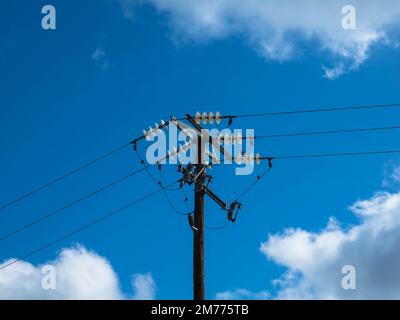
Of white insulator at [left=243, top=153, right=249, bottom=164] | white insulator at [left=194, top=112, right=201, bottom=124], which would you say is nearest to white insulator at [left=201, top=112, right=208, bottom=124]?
white insulator at [left=194, top=112, right=201, bottom=124]

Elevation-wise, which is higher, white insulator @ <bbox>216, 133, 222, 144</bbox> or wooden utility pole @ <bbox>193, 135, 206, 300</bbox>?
white insulator @ <bbox>216, 133, 222, 144</bbox>

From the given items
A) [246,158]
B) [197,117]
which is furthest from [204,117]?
[246,158]

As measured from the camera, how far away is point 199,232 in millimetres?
17672

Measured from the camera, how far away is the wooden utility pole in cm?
1694

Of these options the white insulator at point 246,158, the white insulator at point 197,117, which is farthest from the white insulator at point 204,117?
the white insulator at point 246,158

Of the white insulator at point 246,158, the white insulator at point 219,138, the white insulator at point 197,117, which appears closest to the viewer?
the white insulator at point 197,117

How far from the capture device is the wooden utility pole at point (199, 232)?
16938 mm

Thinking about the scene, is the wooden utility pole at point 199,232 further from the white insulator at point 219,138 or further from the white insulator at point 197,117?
the white insulator at point 219,138

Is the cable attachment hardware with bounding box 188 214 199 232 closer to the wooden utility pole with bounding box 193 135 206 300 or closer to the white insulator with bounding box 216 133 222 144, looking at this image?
the wooden utility pole with bounding box 193 135 206 300

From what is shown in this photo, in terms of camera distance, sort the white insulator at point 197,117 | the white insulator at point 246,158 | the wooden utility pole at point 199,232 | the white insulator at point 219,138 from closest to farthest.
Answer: the wooden utility pole at point 199,232 → the white insulator at point 197,117 → the white insulator at point 219,138 → the white insulator at point 246,158
